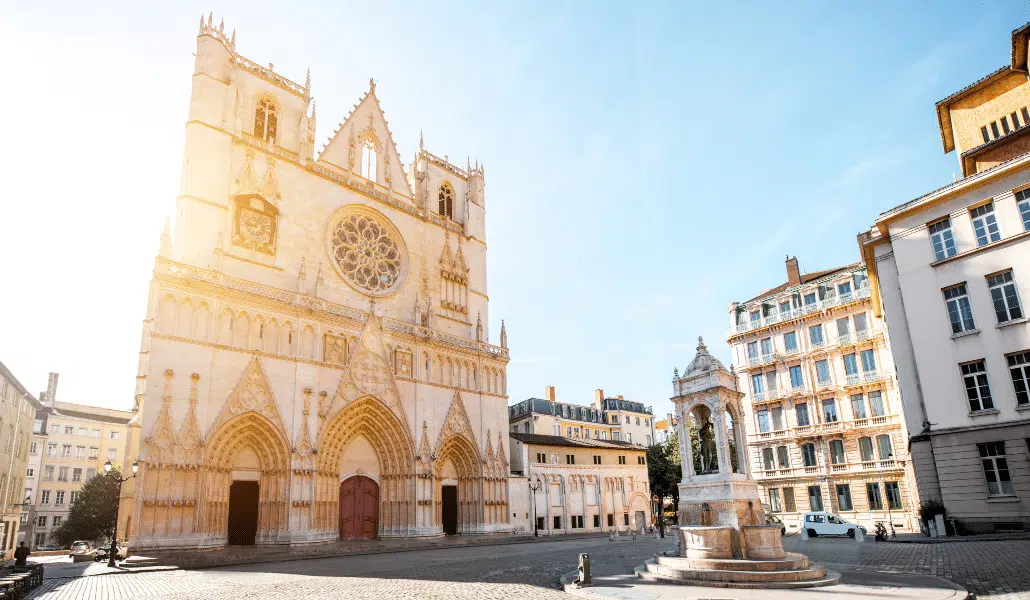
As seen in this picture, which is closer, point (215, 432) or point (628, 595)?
point (628, 595)

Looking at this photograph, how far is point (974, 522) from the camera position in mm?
21531

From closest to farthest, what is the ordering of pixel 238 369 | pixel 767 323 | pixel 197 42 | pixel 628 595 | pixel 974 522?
pixel 628 595
pixel 974 522
pixel 238 369
pixel 197 42
pixel 767 323

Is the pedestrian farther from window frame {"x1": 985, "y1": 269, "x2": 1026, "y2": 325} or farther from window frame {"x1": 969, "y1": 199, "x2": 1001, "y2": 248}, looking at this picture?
window frame {"x1": 969, "y1": 199, "x2": 1001, "y2": 248}

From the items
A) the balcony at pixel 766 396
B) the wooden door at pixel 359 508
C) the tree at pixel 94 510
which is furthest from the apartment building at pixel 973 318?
the tree at pixel 94 510

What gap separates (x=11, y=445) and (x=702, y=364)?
137ft

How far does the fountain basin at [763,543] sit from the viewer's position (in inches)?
509

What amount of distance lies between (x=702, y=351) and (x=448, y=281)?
2447cm

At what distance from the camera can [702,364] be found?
15.8m

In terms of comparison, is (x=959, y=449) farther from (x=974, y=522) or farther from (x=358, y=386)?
(x=358, y=386)

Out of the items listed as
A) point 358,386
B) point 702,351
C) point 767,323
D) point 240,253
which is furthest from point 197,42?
point 767,323

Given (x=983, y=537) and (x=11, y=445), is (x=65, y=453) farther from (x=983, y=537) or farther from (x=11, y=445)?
(x=983, y=537)

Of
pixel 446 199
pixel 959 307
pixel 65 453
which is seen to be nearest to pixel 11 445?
pixel 446 199

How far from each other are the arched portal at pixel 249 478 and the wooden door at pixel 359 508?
4021mm

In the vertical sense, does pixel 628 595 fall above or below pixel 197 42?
below
